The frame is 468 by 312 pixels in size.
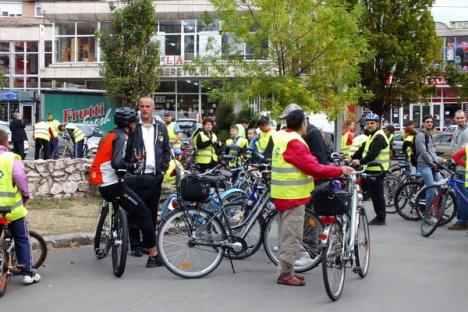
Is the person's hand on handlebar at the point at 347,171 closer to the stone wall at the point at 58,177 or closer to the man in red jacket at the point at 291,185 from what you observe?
the man in red jacket at the point at 291,185

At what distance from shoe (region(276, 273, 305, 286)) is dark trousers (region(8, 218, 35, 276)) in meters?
2.58

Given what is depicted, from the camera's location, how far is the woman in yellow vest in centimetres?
1383

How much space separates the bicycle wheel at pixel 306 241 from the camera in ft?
23.3

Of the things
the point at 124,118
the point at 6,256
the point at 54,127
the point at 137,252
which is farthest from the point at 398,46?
the point at 6,256

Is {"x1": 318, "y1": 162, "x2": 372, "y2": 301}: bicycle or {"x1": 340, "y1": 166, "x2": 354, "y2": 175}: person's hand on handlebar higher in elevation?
{"x1": 340, "y1": 166, "x2": 354, "y2": 175}: person's hand on handlebar

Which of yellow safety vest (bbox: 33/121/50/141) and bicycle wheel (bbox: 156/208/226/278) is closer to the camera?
bicycle wheel (bbox: 156/208/226/278)

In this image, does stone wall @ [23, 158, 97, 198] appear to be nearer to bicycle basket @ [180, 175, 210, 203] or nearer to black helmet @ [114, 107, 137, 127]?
black helmet @ [114, 107, 137, 127]

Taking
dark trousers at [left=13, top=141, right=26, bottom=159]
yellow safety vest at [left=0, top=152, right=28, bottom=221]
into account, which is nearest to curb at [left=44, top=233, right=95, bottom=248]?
yellow safety vest at [left=0, top=152, right=28, bottom=221]

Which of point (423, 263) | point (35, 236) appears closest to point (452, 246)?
point (423, 263)

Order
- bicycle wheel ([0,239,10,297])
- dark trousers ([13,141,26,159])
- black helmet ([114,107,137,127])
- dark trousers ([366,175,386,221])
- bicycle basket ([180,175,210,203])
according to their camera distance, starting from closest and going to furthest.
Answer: bicycle wheel ([0,239,10,297]), bicycle basket ([180,175,210,203]), black helmet ([114,107,137,127]), dark trousers ([366,175,386,221]), dark trousers ([13,141,26,159])

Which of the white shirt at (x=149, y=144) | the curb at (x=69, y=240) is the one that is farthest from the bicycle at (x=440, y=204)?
the curb at (x=69, y=240)

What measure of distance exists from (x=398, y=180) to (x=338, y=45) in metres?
5.15

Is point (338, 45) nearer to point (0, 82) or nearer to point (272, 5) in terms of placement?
point (272, 5)

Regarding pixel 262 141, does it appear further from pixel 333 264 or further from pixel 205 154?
pixel 333 264
